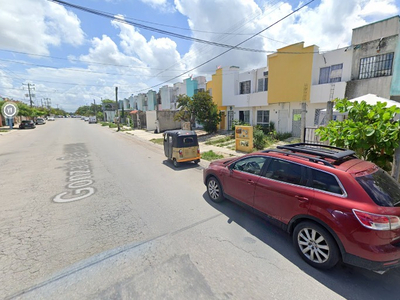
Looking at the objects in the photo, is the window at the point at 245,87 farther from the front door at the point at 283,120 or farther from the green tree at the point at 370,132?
the green tree at the point at 370,132

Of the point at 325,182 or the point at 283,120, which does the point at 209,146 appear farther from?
the point at 325,182

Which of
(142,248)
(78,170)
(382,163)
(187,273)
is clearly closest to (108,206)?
(142,248)

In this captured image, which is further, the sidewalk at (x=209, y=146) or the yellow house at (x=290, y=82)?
the yellow house at (x=290, y=82)

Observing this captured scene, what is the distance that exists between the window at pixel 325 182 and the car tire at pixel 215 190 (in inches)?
84.3

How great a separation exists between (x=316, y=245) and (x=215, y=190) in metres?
2.38

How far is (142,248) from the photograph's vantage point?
9.96 feet

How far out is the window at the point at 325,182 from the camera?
100 inches

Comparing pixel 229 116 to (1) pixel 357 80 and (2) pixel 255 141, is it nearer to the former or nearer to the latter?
(2) pixel 255 141

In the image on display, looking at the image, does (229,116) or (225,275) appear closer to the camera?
(225,275)

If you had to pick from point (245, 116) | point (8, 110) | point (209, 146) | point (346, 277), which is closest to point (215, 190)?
point (346, 277)

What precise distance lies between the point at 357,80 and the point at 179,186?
1224 cm

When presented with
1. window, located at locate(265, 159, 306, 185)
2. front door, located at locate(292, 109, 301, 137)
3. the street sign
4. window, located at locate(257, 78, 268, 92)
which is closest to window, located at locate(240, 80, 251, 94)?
window, located at locate(257, 78, 268, 92)

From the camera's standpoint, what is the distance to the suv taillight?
2170mm

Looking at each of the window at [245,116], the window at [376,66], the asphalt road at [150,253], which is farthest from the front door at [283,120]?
the asphalt road at [150,253]
